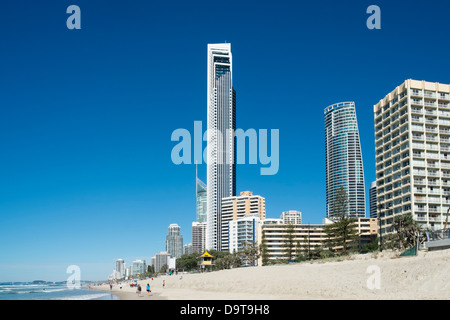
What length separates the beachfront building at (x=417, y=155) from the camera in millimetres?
106812

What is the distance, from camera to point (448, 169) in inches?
4380

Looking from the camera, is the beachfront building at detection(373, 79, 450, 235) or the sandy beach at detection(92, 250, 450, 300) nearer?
the sandy beach at detection(92, 250, 450, 300)

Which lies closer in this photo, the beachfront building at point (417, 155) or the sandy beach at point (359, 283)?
the sandy beach at point (359, 283)

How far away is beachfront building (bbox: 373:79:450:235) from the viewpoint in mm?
106812

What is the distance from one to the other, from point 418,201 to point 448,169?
12771 mm

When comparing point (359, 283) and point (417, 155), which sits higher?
point (417, 155)

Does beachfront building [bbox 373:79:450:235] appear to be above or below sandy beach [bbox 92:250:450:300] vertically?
above

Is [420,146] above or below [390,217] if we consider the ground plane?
above

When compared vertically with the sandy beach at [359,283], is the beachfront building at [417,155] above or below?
above

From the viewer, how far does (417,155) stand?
11000 centimetres
